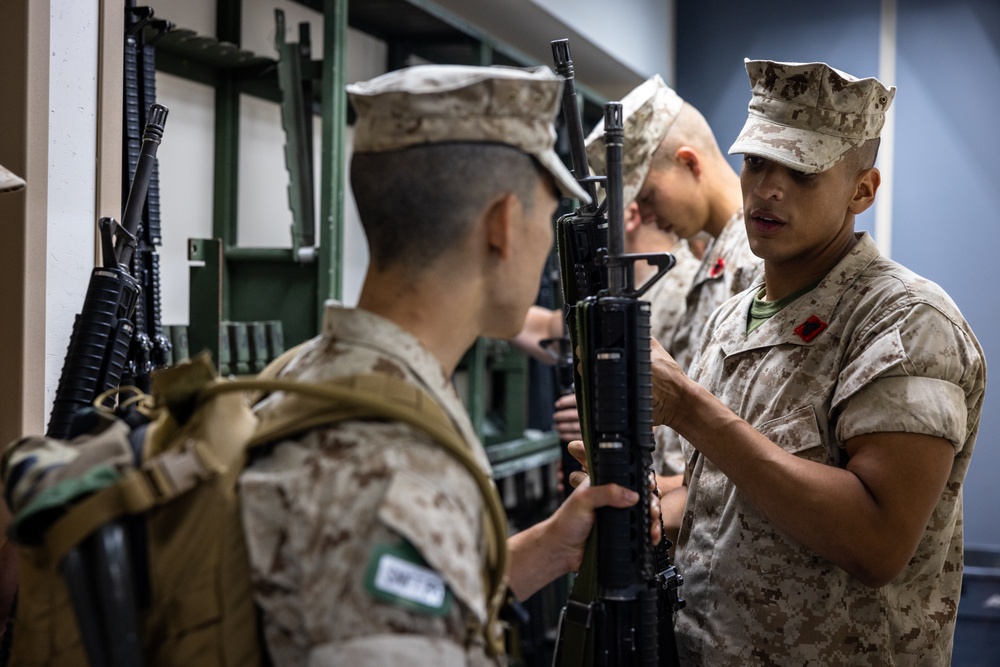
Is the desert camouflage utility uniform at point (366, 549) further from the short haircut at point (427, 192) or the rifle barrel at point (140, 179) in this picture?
the rifle barrel at point (140, 179)

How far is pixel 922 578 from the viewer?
154 cm

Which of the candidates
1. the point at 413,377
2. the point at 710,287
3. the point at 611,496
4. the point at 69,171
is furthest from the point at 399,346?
the point at 710,287

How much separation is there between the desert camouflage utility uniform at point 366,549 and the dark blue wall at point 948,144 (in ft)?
15.1

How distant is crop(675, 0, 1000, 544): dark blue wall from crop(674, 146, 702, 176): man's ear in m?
2.75

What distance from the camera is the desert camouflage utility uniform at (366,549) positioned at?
2.60 feet

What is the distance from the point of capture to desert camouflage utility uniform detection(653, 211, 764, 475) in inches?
92.6

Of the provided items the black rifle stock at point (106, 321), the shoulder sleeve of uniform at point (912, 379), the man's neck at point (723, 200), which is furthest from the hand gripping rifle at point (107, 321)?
the man's neck at point (723, 200)

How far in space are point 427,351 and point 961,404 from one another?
2.89ft

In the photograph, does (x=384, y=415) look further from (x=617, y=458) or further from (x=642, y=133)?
(x=642, y=133)

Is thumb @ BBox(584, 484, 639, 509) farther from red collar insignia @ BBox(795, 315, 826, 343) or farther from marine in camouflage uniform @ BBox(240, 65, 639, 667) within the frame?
red collar insignia @ BBox(795, 315, 826, 343)

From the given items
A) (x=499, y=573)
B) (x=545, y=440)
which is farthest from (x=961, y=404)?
(x=545, y=440)

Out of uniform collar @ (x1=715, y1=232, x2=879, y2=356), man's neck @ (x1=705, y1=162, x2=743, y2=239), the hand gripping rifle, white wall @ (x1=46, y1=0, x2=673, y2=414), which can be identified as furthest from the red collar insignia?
white wall @ (x1=46, y1=0, x2=673, y2=414)

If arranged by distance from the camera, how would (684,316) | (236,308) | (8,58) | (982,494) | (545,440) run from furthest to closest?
1. (982,494)
2. (545,440)
3. (236,308)
4. (684,316)
5. (8,58)

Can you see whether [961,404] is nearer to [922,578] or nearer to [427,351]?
[922,578]
